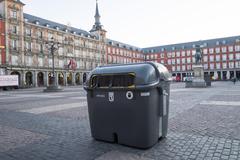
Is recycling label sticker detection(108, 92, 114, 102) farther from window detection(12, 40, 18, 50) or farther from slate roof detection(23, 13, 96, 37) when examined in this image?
slate roof detection(23, 13, 96, 37)

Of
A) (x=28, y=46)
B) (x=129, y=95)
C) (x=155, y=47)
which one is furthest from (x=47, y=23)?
(x=129, y=95)

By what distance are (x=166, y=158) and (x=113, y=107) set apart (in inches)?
50.6

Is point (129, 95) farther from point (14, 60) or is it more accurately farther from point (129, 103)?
point (14, 60)

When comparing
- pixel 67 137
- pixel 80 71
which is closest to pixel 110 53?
pixel 80 71

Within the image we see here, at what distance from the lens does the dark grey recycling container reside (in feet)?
11.5

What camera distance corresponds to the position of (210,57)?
255 feet

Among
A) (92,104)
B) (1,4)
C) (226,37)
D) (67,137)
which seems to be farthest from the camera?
(226,37)

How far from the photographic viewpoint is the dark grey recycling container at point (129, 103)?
3.50 meters

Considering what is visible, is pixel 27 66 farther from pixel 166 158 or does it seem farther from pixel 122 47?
pixel 166 158

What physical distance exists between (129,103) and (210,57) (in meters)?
82.7

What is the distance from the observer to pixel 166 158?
3246 mm

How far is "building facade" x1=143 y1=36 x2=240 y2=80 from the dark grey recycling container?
78530mm

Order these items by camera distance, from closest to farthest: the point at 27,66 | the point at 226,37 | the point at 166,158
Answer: the point at 166,158
the point at 27,66
the point at 226,37

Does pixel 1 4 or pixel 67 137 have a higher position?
pixel 1 4
